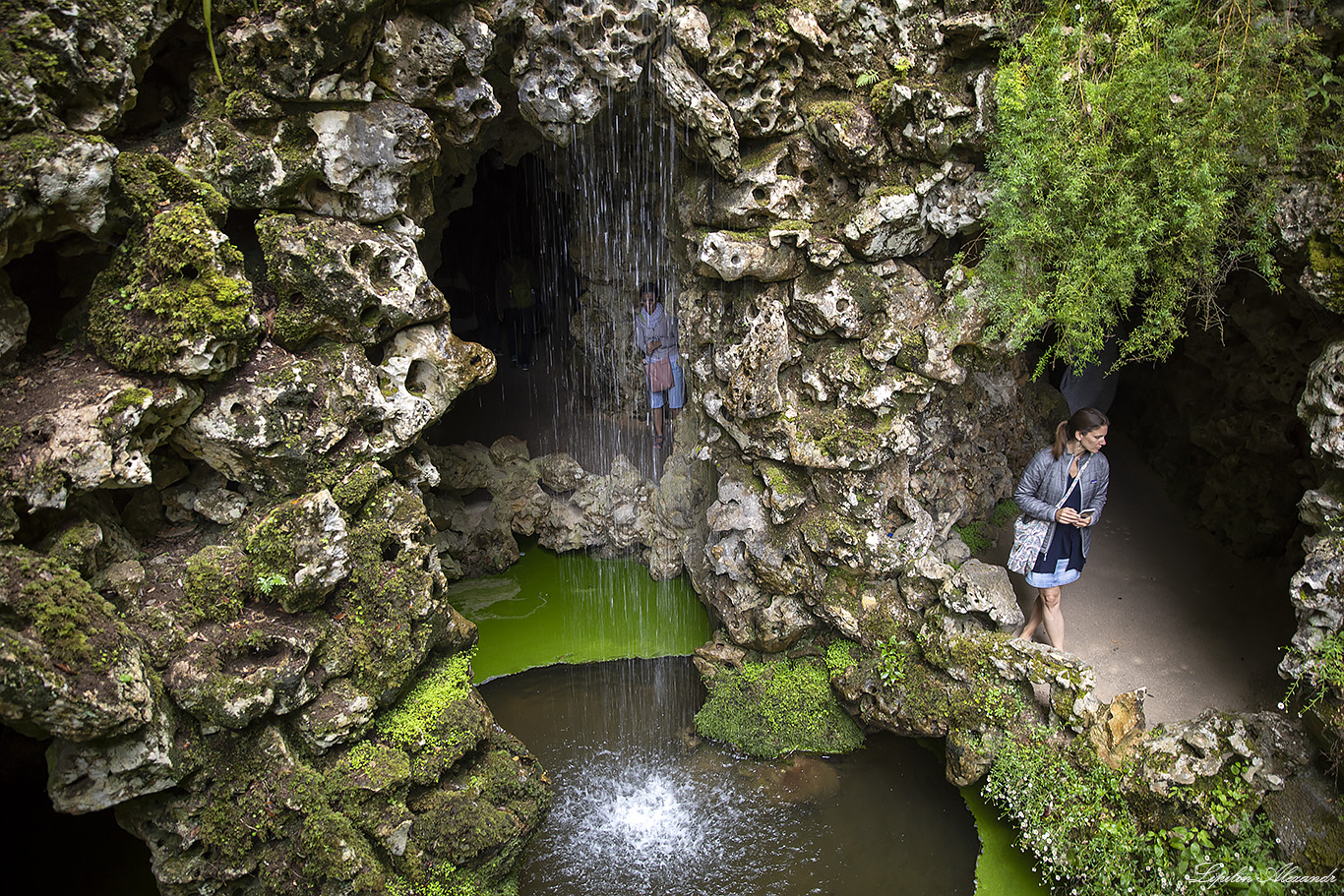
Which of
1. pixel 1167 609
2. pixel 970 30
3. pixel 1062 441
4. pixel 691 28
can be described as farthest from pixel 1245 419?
pixel 691 28

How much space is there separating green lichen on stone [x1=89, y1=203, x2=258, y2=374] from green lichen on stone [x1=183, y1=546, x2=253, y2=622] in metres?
1.18

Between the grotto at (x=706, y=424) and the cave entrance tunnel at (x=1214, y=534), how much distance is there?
0.14ft

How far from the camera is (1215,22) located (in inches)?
196

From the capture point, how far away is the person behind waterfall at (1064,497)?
18.3 ft

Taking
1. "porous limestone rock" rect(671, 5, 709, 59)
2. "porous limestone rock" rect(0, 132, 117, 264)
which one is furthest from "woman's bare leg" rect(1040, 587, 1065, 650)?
"porous limestone rock" rect(0, 132, 117, 264)

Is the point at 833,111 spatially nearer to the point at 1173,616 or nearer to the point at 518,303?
the point at 1173,616

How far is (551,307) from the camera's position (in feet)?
39.7

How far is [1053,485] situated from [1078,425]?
1.63ft

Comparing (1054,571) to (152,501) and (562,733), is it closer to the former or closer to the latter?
(562,733)

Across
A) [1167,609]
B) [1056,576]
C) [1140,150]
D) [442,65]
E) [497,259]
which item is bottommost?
[1167,609]

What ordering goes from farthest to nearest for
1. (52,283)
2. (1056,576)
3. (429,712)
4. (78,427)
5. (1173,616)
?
(1173,616), (1056,576), (429,712), (52,283), (78,427)

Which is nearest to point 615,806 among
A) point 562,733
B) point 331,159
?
point 562,733

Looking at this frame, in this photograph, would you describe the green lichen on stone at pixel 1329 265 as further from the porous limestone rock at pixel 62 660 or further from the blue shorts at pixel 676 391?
the porous limestone rock at pixel 62 660

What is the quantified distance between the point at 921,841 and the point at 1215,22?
6.08 meters
